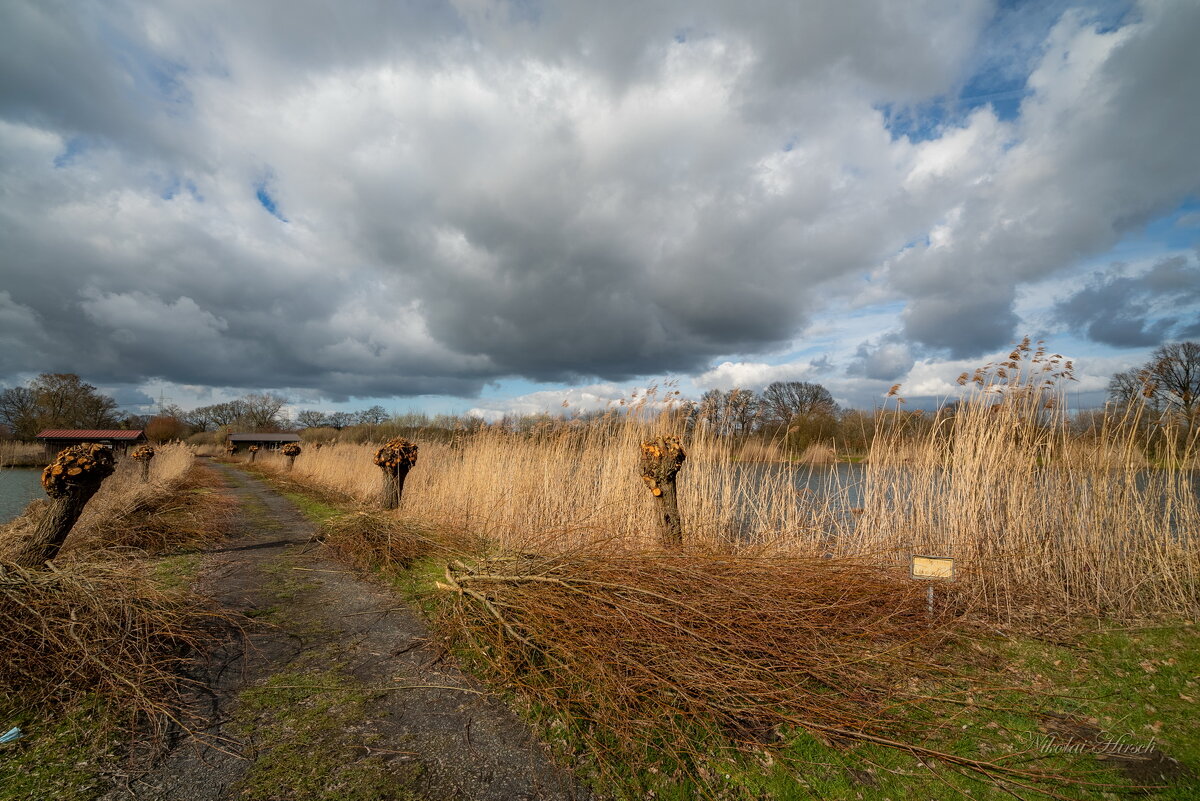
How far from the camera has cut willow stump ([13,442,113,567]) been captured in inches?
150

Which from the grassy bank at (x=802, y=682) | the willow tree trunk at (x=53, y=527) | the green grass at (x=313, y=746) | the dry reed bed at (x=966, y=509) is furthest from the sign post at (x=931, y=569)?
the willow tree trunk at (x=53, y=527)

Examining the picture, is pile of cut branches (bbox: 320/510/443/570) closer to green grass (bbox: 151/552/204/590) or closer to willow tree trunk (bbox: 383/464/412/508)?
green grass (bbox: 151/552/204/590)

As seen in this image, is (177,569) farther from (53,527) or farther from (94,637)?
(94,637)

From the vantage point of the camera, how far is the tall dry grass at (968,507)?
388 centimetres

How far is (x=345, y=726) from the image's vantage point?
2.22 m

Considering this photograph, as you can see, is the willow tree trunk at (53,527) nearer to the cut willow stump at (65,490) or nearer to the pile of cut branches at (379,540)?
the cut willow stump at (65,490)

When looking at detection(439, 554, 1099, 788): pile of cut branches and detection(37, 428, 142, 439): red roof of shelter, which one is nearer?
detection(439, 554, 1099, 788): pile of cut branches

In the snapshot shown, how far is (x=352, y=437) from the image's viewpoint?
26.9 m

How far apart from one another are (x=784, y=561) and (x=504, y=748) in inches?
93.0

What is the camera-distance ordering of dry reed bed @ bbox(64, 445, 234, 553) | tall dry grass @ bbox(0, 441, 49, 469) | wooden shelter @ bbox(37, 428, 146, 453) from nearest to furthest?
dry reed bed @ bbox(64, 445, 234, 553), tall dry grass @ bbox(0, 441, 49, 469), wooden shelter @ bbox(37, 428, 146, 453)

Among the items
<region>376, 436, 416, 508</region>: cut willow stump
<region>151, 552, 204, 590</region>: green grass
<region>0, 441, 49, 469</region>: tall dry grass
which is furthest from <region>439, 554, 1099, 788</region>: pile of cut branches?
<region>0, 441, 49, 469</region>: tall dry grass

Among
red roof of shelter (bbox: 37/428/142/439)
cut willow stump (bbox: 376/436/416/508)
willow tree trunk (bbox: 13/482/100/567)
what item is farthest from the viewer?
red roof of shelter (bbox: 37/428/142/439)

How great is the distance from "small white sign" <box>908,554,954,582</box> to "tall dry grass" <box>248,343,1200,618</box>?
0.78m

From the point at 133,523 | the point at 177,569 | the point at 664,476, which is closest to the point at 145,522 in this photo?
the point at 133,523
